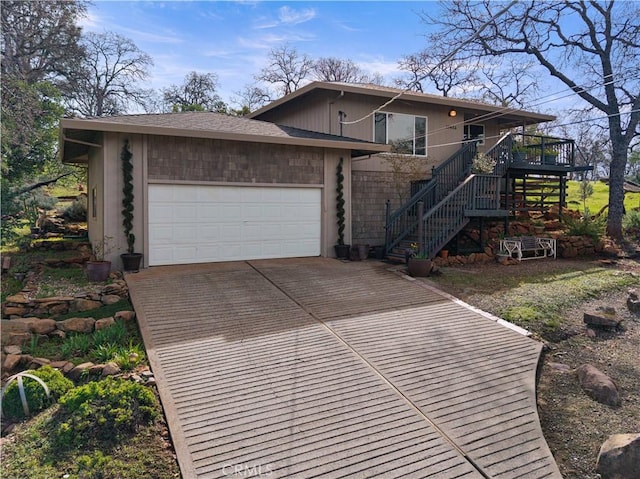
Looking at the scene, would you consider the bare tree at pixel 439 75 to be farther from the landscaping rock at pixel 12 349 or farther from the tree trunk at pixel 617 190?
the landscaping rock at pixel 12 349

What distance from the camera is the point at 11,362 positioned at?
4.61m

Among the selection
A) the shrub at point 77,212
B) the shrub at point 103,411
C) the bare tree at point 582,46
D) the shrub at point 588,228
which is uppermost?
the bare tree at point 582,46

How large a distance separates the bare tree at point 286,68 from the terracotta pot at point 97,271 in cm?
2695

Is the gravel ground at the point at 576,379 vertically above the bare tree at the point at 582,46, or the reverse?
the bare tree at the point at 582,46

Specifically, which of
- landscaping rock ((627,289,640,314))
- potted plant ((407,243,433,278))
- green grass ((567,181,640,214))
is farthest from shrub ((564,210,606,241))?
green grass ((567,181,640,214))

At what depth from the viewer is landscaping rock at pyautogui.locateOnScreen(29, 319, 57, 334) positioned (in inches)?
216

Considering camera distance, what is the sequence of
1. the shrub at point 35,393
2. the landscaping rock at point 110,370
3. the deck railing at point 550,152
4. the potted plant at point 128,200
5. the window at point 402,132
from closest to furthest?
the shrub at point 35,393, the landscaping rock at point 110,370, the potted plant at point 128,200, the window at point 402,132, the deck railing at point 550,152

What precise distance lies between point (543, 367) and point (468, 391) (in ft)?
4.73

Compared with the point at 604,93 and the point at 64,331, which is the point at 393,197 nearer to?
the point at 64,331

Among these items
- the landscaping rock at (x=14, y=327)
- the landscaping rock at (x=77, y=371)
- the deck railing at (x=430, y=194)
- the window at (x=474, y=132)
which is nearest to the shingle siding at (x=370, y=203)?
the deck railing at (x=430, y=194)

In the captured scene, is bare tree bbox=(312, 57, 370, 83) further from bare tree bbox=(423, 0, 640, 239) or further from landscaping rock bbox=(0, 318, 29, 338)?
landscaping rock bbox=(0, 318, 29, 338)

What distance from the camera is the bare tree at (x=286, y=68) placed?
31.9 metres

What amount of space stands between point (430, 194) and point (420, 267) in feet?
12.0

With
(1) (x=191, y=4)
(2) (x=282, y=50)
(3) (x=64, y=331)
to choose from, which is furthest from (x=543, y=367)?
(2) (x=282, y=50)
